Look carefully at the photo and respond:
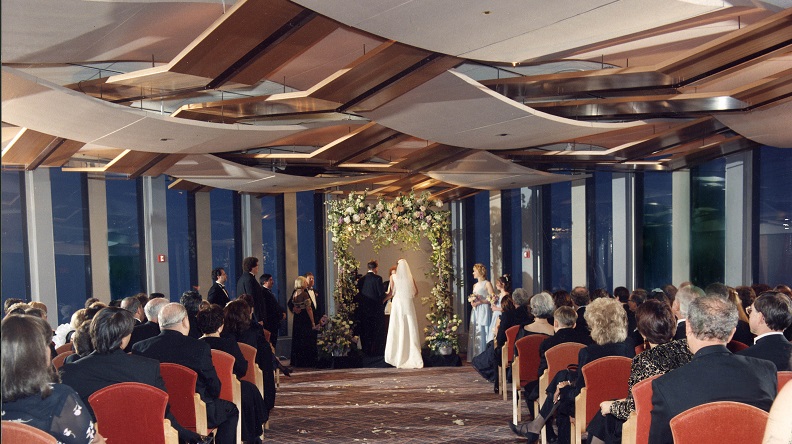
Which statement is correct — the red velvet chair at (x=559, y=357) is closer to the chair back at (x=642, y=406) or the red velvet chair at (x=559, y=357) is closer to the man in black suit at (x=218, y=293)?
the chair back at (x=642, y=406)

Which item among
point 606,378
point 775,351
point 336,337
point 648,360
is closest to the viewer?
point 648,360

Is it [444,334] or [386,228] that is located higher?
[386,228]

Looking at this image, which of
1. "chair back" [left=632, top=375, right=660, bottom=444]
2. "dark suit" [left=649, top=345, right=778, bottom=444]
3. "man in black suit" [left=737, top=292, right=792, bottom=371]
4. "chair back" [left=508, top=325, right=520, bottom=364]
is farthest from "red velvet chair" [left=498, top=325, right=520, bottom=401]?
"dark suit" [left=649, top=345, right=778, bottom=444]

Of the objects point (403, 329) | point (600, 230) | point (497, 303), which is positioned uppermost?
point (600, 230)

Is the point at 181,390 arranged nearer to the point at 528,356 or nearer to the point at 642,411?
the point at 642,411

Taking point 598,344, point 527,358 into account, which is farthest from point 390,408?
point 598,344

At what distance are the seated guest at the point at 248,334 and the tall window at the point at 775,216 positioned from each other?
7.38 meters

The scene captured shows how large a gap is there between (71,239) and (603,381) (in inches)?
383

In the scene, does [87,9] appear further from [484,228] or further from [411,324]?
[484,228]

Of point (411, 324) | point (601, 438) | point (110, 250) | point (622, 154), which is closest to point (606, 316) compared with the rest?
point (601, 438)

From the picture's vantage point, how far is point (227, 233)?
14898 millimetres

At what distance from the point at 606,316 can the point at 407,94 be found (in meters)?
2.47

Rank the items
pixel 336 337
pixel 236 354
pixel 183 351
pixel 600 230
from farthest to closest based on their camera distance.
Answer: pixel 600 230 → pixel 336 337 → pixel 236 354 → pixel 183 351

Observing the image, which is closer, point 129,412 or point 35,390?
point 35,390
